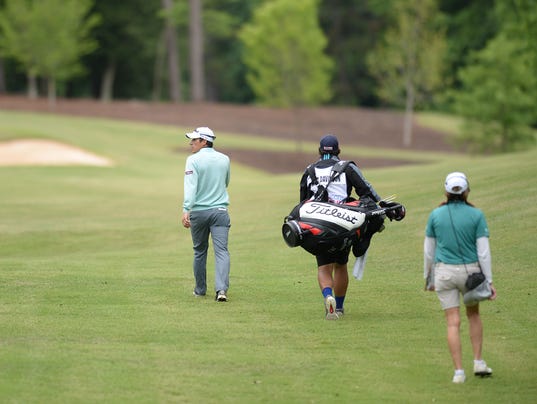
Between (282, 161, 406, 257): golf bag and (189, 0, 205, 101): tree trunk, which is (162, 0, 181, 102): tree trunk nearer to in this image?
(189, 0, 205, 101): tree trunk

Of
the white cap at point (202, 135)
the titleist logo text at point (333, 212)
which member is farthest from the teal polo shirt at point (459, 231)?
the white cap at point (202, 135)

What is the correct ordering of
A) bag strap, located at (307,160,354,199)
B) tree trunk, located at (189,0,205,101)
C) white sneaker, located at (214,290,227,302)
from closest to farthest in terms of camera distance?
1. bag strap, located at (307,160,354,199)
2. white sneaker, located at (214,290,227,302)
3. tree trunk, located at (189,0,205,101)

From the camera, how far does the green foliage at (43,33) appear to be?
57.4 m

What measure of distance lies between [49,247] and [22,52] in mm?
41397

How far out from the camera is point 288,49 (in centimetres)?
5300

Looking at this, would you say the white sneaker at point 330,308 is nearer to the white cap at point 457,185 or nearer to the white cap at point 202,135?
the white cap at point 202,135

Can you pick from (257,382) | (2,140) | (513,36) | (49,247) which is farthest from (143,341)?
(513,36)

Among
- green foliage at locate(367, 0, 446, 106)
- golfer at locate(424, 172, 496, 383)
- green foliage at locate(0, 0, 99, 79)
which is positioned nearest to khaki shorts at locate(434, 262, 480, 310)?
golfer at locate(424, 172, 496, 383)

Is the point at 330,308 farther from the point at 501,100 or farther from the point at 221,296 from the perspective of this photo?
the point at 501,100

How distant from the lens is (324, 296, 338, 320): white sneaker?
11297 mm

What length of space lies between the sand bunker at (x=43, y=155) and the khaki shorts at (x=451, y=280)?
1186 inches

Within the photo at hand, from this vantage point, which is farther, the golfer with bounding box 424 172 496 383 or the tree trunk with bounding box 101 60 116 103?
the tree trunk with bounding box 101 60 116 103

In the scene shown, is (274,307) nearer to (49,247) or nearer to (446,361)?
(446,361)

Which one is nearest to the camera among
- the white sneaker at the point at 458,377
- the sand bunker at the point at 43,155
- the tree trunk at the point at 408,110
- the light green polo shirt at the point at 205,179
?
the white sneaker at the point at 458,377
